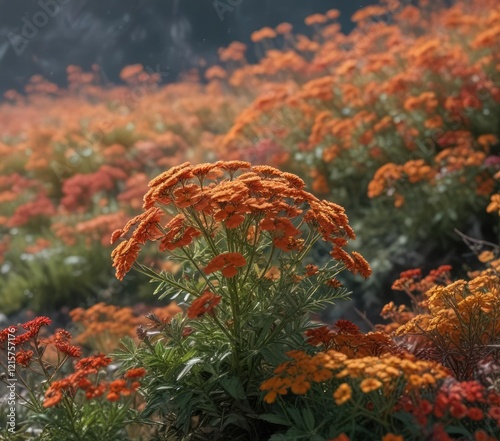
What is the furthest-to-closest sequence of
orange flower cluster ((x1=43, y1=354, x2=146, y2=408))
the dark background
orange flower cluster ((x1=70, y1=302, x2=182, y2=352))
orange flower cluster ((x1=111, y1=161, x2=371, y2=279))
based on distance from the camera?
the dark background, orange flower cluster ((x1=70, y1=302, x2=182, y2=352)), orange flower cluster ((x1=111, y1=161, x2=371, y2=279)), orange flower cluster ((x1=43, y1=354, x2=146, y2=408))

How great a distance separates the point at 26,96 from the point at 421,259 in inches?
412

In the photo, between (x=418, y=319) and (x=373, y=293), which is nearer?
(x=418, y=319)

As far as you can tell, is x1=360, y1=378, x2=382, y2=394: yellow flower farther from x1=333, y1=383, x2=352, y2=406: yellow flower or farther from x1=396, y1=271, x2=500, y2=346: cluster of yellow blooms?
x1=396, y1=271, x2=500, y2=346: cluster of yellow blooms

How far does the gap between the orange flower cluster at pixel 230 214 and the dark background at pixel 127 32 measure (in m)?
5.70

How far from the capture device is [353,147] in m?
6.95

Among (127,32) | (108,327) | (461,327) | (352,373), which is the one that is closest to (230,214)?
(352,373)

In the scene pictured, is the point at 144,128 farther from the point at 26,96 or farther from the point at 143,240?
the point at 143,240

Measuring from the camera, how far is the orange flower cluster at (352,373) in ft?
7.84

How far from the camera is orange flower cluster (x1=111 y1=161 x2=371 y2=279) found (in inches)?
107

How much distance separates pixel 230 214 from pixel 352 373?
75cm

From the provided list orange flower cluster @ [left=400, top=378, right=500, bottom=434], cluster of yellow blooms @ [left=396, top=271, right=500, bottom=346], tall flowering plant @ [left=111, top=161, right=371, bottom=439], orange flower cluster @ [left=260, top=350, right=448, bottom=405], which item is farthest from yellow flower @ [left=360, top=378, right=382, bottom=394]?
cluster of yellow blooms @ [left=396, top=271, right=500, bottom=346]

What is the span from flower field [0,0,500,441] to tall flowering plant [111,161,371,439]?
1 cm

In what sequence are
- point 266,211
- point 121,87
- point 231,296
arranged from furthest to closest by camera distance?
point 121,87 → point 231,296 → point 266,211

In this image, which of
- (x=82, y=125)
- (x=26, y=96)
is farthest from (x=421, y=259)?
(x=26, y=96)
